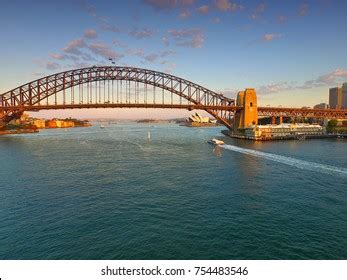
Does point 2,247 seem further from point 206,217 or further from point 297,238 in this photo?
point 297,238

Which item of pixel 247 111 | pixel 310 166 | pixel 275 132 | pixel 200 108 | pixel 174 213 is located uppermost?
pixel 200 108

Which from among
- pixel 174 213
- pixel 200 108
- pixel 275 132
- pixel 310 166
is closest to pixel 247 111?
pixel 275 132

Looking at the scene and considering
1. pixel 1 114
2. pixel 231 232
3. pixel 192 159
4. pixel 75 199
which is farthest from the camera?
pixel 1 114

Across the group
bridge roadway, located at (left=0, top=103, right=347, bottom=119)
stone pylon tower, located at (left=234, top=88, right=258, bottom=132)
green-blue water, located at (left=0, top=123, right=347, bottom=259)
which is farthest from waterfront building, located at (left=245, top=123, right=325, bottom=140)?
green-blue water, located at (left=0, top=123, right=347, bottom=259)

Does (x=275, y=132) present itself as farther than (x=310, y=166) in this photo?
Yes

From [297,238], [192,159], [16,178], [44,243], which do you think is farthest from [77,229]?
[192,159]

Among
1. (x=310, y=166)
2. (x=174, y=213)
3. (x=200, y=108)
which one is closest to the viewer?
(x=174, y=213)

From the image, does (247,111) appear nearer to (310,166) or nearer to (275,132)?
(275,132)

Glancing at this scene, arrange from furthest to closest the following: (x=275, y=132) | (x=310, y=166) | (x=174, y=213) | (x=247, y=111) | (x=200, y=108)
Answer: (x=247, y=111), (x=200, y=108), (x=275, y=132), (x=310, y=166), (x=174, y=213)

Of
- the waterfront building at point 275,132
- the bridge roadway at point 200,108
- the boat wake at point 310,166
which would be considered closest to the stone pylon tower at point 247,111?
the bridge roadway at point 200,108
